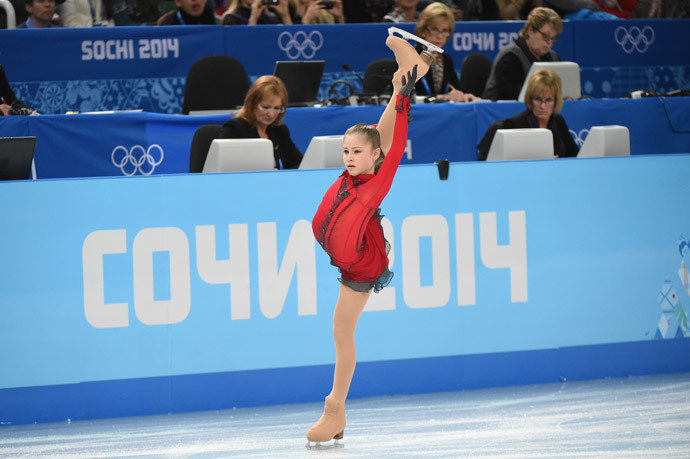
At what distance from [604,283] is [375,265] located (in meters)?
1.94

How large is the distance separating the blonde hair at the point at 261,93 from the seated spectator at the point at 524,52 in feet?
7.14

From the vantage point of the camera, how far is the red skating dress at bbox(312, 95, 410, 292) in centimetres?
362

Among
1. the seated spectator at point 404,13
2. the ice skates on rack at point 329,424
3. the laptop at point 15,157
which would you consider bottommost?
the ice skates on rack at point 329,424

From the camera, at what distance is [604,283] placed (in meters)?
5.18

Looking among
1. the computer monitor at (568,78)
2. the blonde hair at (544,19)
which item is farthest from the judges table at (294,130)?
the blonde hair at (544,19)

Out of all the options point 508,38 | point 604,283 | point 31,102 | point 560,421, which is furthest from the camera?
point 508,38

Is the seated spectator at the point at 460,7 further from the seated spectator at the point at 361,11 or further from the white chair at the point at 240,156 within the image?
the white chair at the point at 240,156

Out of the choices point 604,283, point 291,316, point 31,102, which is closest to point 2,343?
point 291,316

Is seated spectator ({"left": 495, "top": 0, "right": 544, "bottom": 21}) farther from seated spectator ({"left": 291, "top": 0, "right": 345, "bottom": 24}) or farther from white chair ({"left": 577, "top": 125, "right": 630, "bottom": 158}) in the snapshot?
white chair ({"left": 577, "top": 125, "right": 630, "bottom": 158})

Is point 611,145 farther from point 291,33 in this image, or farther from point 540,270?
point 291,33

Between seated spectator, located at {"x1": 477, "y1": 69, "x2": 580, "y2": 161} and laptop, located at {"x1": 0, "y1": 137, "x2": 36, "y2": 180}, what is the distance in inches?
106

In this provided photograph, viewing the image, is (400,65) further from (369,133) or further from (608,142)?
(608,142)

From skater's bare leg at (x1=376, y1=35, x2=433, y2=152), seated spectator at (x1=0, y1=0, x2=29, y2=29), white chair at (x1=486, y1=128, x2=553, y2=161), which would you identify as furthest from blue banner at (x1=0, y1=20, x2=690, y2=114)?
skater's bare leg at (x1=376, y1=35, x2=433, y2=152)

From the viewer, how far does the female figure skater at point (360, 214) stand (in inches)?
142
